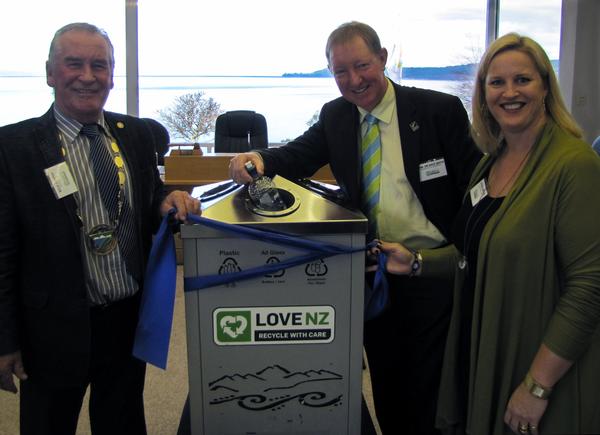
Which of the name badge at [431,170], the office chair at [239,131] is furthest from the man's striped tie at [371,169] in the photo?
the office chair at [239,131]

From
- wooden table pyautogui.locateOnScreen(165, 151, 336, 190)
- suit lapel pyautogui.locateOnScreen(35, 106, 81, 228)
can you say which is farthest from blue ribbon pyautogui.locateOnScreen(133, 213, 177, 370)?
wooden table pyautogui.locateOnScreen(165, 151, 336, 190)

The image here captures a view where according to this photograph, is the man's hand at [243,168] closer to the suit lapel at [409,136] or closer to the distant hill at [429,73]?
the suit lapel at [409,136]

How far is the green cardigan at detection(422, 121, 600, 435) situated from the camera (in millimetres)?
1078

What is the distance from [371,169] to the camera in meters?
1.57

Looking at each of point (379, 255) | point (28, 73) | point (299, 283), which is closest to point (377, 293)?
point (379, 255)

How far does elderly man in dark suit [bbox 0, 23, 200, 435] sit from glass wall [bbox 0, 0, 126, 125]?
15.1 feet

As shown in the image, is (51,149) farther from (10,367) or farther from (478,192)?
(478,192)

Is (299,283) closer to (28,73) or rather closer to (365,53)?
(365,53)

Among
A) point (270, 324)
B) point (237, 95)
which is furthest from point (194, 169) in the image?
point (270, 324)

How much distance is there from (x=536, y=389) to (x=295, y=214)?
25.6 inches

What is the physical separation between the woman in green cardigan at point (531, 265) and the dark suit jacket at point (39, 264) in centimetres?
98

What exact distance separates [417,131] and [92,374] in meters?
1.17

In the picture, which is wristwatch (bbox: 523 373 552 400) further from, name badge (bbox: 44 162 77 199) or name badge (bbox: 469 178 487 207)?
name badge (bbox: 44 162 77 199)

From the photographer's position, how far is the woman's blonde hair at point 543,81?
1.21 metres
